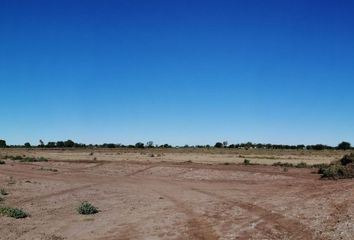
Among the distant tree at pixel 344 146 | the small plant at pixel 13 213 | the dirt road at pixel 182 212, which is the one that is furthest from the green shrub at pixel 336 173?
the distant tree at pixel 344 146

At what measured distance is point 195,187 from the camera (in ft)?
120

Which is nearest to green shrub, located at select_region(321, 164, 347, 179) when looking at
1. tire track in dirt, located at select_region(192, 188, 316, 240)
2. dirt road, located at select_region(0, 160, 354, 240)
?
dirt road, located at select_region(0, 160, 354, 240)

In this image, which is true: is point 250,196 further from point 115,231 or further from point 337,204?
point 115,231

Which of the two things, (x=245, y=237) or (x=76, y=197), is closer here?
(x=245, y=237)

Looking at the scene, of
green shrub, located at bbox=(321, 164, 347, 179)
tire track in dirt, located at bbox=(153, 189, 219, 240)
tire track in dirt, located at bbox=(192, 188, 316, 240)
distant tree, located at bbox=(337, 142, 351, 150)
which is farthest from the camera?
distant tree, located at bbox=(337, 142, 351, 150)

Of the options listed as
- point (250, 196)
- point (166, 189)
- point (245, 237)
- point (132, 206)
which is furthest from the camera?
point (166, 189)

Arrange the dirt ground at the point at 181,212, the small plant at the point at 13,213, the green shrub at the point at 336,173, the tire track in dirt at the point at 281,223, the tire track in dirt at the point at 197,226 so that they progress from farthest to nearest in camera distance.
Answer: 1. the green shrub at the point at 336,173
2. the small plant at the point at 13,213
3. the dirt ground at the point at 181,212
4. the tire track in dirt at the point at 197,226
5. the tire track in dirt at the point at 281,223

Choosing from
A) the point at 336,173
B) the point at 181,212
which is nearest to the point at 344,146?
the point at 336,173

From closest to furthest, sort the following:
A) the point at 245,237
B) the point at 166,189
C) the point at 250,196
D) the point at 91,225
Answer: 1. the point at 245,237
2. the point at 91,225
3. the point at 250,196
4. the point at 166,189

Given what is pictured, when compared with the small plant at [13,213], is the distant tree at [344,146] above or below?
above

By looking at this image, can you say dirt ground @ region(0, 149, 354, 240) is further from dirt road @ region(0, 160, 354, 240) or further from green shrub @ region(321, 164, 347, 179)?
green shrub @ region(321, 164, 347, 179)

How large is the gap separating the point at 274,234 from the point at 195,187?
1903 cm

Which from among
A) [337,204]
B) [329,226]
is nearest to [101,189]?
[337,204]

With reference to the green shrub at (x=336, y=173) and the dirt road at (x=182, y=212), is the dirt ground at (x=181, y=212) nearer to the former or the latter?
the dirt road at (x=182, y=212)
